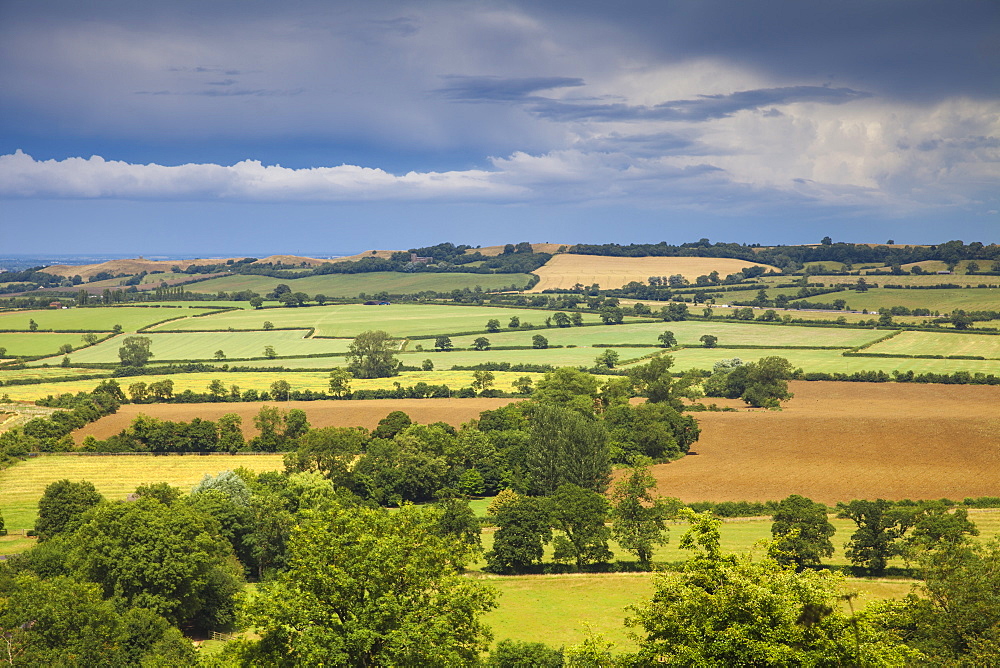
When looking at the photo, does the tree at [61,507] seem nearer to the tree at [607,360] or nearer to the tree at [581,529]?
the tree at [581,529]

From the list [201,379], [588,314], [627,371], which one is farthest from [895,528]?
[588,314]

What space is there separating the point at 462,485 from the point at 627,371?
51.0m

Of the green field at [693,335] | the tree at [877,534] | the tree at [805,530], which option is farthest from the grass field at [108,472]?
the green field at [693,335]

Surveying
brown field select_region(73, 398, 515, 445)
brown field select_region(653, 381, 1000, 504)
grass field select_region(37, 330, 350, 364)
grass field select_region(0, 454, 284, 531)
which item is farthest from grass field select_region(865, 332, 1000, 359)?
grass field select_region(0, 454, 284, 531)

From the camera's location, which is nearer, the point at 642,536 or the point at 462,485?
the point at 642,536

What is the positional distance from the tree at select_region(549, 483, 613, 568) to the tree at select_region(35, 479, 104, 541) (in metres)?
34.2

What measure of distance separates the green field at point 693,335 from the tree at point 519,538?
96.5 meters

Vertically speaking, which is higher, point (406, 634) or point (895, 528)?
point (406, 634)

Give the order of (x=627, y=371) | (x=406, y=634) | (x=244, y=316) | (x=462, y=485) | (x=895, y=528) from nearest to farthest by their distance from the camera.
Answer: (x=406, y=634) < (x=895, y=528) < (x=462, y=485) < (x=627, y=371) < (x=244, y=316)

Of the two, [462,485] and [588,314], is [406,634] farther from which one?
[588,314]

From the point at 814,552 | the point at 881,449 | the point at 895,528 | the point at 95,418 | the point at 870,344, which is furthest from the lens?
the point at 870,344

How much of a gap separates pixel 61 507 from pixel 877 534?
5793 cm

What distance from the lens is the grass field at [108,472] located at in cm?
7344

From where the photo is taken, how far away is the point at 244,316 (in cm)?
19450
